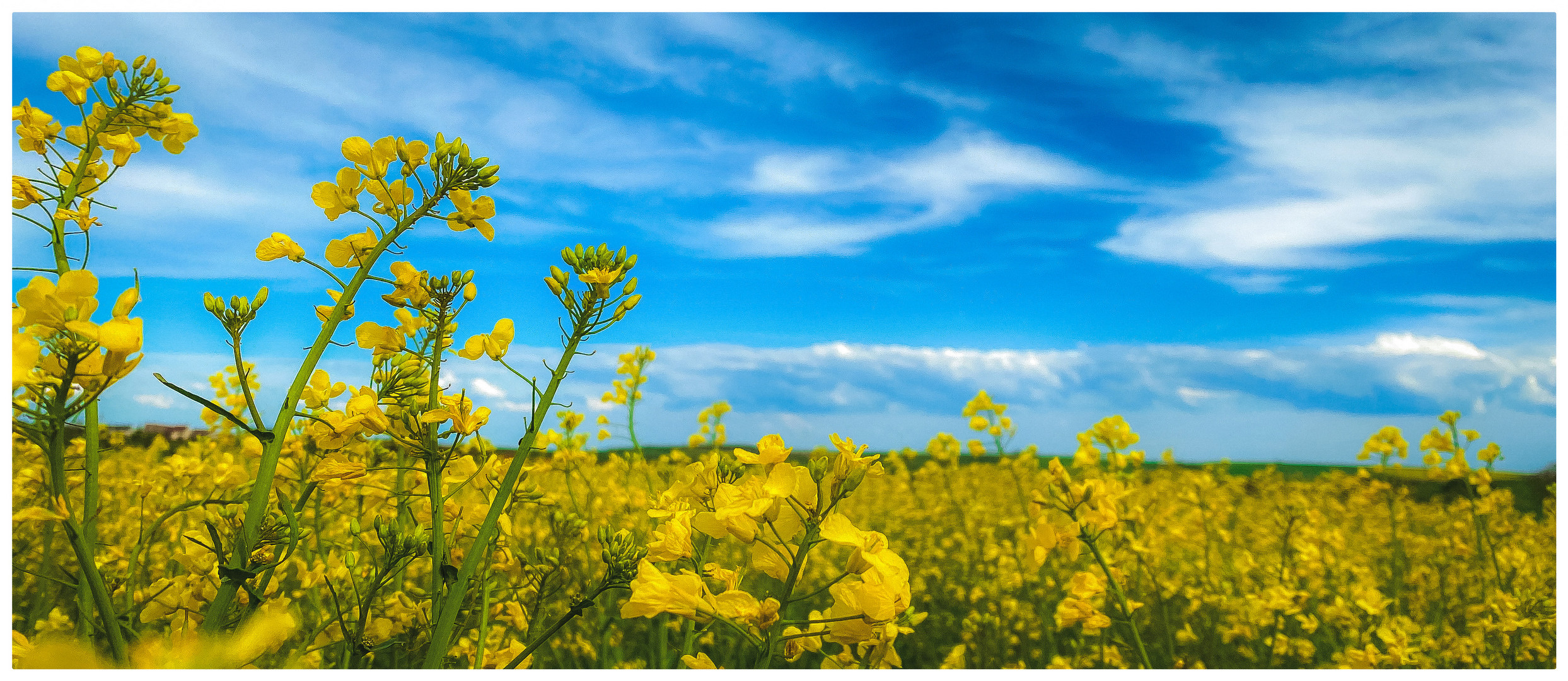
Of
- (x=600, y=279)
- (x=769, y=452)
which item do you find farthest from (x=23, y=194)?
(x=769, y=452)

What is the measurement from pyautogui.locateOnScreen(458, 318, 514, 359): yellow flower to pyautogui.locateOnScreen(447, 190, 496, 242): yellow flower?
6.5 inches

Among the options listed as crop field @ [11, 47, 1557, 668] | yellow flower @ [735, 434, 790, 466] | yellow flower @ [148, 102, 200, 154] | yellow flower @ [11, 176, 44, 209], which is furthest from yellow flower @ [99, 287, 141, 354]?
yellow flower @ [148, 102, 200, 154]

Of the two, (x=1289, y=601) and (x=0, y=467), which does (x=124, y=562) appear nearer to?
(x=0, y=467)

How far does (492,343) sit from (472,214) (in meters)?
0.24

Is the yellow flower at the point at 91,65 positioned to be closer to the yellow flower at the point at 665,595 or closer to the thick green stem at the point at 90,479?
the thick green stem at the point at 90,479

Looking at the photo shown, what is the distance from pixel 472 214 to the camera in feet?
4.59

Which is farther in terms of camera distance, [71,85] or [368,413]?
[71,85]

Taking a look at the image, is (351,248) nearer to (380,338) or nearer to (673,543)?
(380,338)

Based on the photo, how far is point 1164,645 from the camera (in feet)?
15.2

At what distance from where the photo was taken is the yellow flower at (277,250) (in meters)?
1.38

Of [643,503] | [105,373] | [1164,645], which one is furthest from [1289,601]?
[105,373]

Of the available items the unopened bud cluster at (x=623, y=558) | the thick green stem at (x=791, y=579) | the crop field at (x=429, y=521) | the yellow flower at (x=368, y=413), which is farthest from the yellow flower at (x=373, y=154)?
the thick green stem at (x=791, y=579)

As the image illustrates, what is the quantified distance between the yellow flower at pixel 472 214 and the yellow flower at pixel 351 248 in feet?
0.50

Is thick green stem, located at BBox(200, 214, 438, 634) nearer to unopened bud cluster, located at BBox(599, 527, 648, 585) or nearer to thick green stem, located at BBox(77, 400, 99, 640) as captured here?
thick green stem, located at BBox(77, 400, 99, 640)
